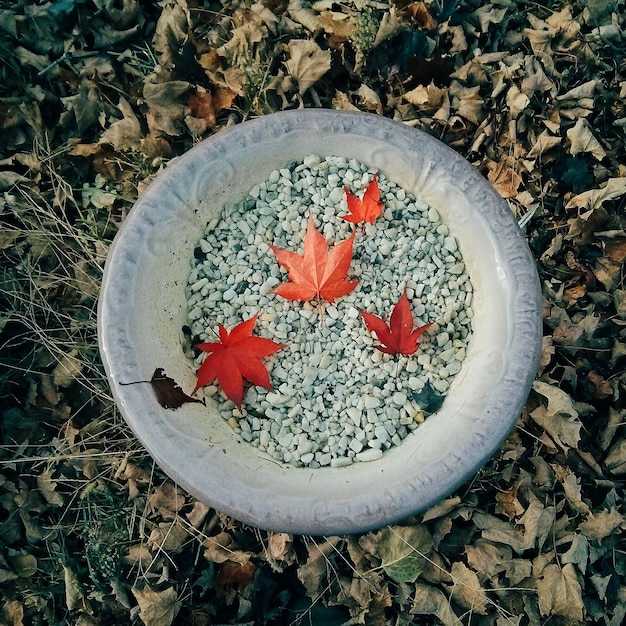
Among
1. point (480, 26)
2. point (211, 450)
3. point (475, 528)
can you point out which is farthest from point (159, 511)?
point (480, 26)

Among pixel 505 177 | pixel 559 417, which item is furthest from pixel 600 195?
pixel 559 417

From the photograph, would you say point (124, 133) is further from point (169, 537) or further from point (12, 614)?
point (12, 614)

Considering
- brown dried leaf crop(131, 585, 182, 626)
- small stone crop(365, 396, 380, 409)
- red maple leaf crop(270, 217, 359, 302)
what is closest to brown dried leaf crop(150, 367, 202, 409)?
red maple leaf crop(270, 217, 359, 302)

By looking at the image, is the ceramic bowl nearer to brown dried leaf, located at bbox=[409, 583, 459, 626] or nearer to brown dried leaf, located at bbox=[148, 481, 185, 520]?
brown dried leaf, located at bbox=[148, 481, 185, 520]

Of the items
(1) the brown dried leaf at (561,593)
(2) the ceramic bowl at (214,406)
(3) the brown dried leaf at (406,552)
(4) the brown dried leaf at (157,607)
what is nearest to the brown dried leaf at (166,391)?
(2) the ceramic bowl at (214,406)

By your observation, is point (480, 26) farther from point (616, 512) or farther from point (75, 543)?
point (75, 543)

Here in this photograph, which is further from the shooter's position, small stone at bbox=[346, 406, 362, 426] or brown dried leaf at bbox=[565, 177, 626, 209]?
brown dried leaf at bbox=[565, 177, 626, 209]
